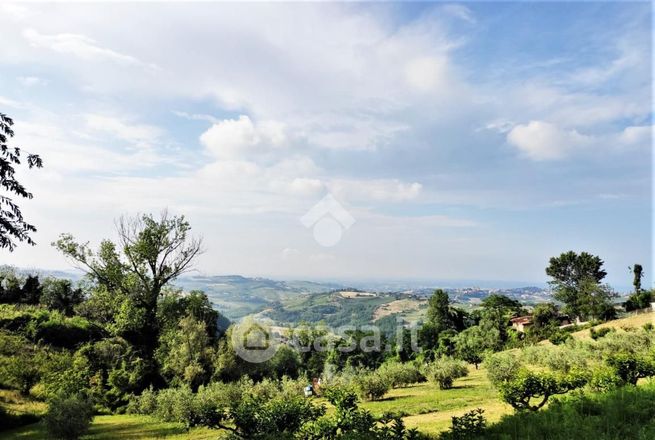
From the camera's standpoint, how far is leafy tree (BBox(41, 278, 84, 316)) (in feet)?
166

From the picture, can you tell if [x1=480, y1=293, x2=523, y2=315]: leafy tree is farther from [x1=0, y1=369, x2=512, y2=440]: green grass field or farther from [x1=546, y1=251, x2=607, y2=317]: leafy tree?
[x1=0, y1=369, x2=512, y2=440]: green grass field

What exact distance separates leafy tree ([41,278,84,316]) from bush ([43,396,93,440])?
131ft

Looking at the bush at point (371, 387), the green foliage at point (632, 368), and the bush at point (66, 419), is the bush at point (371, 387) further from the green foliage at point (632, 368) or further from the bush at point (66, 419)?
the bush at point (66, 419)

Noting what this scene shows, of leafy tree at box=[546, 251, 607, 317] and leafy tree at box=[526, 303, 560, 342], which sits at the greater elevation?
leafy tree at box=[546, 251, 607, 317]

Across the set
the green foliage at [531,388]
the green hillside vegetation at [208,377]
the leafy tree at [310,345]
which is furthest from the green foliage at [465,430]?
the leafy tree at [310,345]

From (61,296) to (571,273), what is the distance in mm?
80056

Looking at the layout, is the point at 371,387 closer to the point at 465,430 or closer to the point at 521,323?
the point at 465,430

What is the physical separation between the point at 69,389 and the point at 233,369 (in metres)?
9.33

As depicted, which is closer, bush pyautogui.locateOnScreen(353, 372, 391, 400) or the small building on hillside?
bush pyautogui.locateOnScreen(353, 372, 391, 400)

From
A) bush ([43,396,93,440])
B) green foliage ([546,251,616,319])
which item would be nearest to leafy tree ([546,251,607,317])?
green foliage ([546,251,616,319])

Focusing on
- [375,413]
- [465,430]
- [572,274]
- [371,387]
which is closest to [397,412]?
[375,413]

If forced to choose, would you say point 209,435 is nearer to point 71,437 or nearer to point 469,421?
point 71,437

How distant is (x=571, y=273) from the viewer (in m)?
70.0

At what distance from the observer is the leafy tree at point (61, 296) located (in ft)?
166
